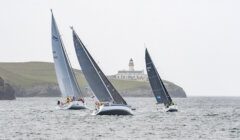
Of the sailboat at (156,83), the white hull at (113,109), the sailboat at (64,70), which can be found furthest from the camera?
the sailboat at (64,70)

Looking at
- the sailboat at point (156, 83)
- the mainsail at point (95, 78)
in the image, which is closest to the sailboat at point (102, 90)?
the mainsail at point (95, 78)

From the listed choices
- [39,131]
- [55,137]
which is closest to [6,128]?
[39,131]

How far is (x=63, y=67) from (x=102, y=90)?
31.7m

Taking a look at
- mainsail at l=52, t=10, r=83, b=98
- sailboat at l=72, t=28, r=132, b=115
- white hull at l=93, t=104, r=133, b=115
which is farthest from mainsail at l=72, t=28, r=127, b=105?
mainsail at l=52, t=10, r=83, b=98

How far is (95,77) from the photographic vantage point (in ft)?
301

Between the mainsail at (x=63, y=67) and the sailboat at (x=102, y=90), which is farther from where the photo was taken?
the mainsail at (x=63, y=67)

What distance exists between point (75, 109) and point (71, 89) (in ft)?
16.0

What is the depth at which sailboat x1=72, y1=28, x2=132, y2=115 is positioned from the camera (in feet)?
295

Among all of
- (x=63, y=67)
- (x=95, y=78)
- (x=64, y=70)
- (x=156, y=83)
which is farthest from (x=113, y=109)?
(x=64, y=70)

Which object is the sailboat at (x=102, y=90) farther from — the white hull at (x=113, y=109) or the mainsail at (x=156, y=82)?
the mainsail at (x=156, y=82)

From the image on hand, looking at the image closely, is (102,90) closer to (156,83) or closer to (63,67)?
(156,83)

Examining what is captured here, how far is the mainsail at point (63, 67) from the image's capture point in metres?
120

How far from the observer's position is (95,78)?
301 feet

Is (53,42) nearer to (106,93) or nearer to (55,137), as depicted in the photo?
(106,93)
